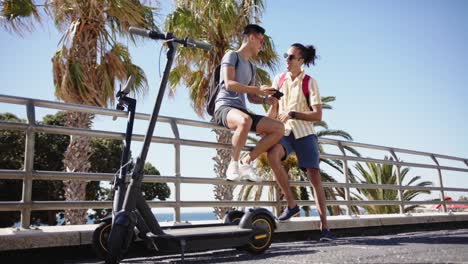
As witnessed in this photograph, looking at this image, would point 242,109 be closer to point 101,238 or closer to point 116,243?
point 101,238

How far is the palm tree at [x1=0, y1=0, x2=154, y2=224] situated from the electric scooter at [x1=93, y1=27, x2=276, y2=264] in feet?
30.5

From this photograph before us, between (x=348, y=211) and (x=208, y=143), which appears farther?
(x=348, y=211)

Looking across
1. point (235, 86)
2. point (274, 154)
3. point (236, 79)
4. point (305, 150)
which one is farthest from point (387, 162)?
point (235, 86)

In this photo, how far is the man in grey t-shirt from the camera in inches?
163

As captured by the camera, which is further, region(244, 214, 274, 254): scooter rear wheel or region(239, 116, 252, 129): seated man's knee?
region(239, 116, 252, 129): seated man's knee

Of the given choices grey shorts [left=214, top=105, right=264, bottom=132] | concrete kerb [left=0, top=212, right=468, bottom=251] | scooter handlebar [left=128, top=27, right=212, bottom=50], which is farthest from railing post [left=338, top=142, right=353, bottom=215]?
scooter handlebar [left=128, top=27, right=212, bottom=50]

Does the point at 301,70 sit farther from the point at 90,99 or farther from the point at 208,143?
the point at 90,99

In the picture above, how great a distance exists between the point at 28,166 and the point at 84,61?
9199mm

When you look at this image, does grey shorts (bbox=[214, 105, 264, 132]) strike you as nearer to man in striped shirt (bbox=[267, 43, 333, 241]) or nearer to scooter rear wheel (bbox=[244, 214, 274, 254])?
man in striped shirt (bbox=[267, 43, 333, 241])

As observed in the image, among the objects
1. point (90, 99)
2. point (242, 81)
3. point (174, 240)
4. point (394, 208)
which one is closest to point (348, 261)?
point (174, 240)

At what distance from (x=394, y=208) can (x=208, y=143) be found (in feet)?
54.1

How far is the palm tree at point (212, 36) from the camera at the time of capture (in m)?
14.1

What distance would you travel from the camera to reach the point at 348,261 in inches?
114

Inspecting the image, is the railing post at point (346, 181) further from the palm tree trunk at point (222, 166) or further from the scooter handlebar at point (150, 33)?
the palm tree trunk at point (222, 166)
